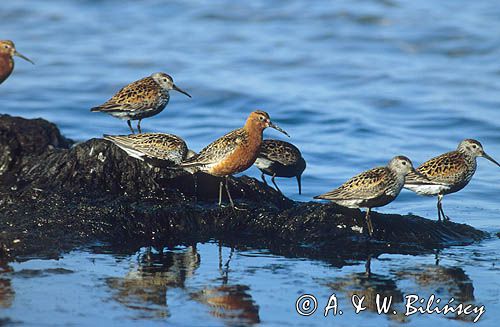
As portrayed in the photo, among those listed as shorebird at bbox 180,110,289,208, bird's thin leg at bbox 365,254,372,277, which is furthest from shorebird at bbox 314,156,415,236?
shorebird at bbox 180,110,289,208

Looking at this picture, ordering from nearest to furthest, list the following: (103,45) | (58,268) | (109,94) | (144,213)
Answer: (58,268)
(144,213)
(109,94)
(103,45)

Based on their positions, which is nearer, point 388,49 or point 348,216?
point 348,216

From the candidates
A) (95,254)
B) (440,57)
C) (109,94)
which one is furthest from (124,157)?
(440,57)

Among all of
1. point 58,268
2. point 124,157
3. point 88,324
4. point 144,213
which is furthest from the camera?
point 124,157

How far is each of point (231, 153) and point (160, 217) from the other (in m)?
1.14

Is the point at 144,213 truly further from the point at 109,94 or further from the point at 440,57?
the point at 440,57

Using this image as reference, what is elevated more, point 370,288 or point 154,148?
point 154,148

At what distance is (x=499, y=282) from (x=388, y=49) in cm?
1555

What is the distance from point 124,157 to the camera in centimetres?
1130

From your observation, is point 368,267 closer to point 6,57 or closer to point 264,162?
point 264,162

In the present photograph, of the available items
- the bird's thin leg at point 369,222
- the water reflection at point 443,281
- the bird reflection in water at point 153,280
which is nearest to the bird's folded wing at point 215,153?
the bird reflection in water at point 153,280

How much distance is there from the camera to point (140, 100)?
12.8 meters

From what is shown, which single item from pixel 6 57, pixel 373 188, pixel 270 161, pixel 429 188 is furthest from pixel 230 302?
pixel 6 57

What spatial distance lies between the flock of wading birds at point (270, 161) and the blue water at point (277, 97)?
84 cm
